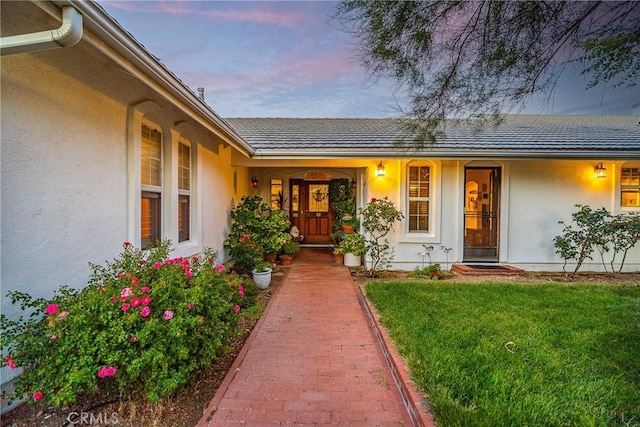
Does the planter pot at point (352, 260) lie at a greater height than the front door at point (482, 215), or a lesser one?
lesser

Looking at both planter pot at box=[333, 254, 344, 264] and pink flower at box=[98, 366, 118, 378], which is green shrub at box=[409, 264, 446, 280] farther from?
pink flower at box=[98, 366, 118, 378]

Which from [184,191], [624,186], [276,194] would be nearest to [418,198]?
[624,186]

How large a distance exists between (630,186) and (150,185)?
10800 mm

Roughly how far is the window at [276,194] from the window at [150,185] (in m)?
6.51

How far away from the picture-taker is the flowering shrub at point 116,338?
6.77 ft

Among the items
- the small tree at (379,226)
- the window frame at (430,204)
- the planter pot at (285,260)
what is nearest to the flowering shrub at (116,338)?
the small tree at (379,226)

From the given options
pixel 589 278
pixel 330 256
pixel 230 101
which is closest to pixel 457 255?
pixel 589 278

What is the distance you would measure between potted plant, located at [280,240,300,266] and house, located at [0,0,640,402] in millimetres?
1786

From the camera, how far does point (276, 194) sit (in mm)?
11195

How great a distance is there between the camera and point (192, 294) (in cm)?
253


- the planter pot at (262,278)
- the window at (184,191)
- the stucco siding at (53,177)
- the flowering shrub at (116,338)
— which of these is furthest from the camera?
the planter pot at (262,278)

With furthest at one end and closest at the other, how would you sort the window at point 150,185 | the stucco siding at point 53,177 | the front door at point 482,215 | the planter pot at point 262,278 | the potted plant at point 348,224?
the potted plant at point 348,224
the front door at point 482,215
the planter pot at point 262,278
the window at point 150,185
the stucco siding at point 53,177

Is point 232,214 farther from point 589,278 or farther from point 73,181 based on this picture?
point 589,278

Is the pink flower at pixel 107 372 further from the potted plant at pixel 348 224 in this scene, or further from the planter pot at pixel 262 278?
the potted plant at pixel 348 224
